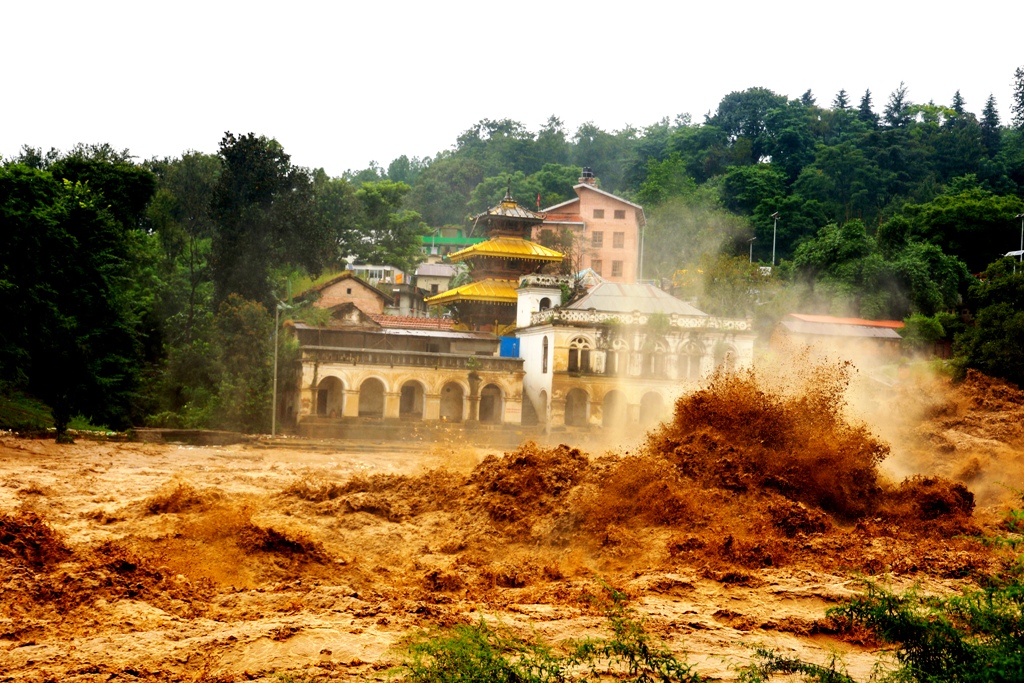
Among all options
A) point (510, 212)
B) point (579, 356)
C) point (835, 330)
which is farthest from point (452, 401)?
point (835, 330)

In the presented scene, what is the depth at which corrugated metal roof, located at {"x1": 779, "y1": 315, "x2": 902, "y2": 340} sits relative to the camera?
153 ft

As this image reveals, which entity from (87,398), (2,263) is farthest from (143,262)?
(2,263)

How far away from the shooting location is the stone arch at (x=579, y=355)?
140ft

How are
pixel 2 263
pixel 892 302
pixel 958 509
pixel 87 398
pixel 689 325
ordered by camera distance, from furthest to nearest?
pixel 892 302 < pixel 689 325 < pixel 87 398 < pixel 2 263 < pixel 958 509

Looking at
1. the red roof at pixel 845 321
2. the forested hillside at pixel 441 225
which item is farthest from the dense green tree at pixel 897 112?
the red roof at pixel 845 321

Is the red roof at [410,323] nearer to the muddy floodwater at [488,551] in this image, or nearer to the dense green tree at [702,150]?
the muddy floodwater at [488,551]

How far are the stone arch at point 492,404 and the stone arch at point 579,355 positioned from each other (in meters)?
3.30

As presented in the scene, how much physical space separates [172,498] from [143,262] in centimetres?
2958

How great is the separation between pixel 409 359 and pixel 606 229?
30.1 meters

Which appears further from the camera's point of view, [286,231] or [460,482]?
[286,231]

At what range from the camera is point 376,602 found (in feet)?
41.0

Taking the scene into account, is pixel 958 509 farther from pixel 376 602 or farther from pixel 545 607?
pixel 376 602

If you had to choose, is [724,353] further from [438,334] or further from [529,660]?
[529,660]

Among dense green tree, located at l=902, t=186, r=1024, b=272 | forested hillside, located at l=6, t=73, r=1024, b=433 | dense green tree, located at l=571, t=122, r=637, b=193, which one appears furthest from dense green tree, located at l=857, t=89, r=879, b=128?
dense green tree, located at l=902, t=186, r=1024, b=272
